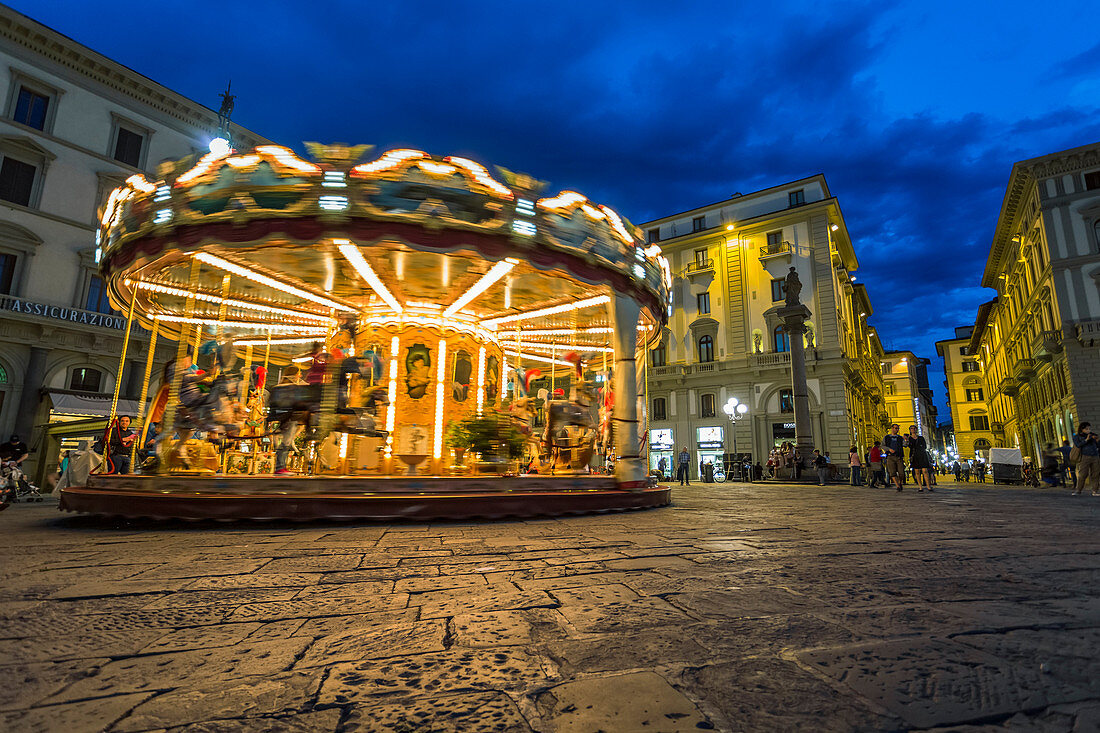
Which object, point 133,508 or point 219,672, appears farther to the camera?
point 133,508

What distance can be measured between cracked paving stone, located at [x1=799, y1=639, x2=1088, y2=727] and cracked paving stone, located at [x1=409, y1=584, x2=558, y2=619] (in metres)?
1.20

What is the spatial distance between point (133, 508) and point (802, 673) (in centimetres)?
694

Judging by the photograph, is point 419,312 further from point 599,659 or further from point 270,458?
point 599,659

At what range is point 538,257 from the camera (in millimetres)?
7504


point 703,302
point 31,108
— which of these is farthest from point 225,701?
point 703,302

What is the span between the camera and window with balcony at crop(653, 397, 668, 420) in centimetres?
3284

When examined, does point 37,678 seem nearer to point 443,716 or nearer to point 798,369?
point 443,716

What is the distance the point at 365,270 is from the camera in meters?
8.62

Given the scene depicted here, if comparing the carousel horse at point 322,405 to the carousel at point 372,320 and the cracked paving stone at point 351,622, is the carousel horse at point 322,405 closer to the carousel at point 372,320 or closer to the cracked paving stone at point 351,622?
the carousel at point 372,320

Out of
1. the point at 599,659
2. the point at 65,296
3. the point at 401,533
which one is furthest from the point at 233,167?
the point at 65,296

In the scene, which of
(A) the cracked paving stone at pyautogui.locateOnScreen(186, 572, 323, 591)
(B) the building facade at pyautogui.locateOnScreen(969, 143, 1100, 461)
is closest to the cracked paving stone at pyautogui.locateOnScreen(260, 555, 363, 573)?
(A) the cracked paving stone at pyautogui.locateOnScreen(186, 572, 323, 591)

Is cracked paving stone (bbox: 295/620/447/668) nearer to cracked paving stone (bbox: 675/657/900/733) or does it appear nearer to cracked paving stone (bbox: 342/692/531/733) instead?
cracked paving stone (bbox: 342/692/531/733)

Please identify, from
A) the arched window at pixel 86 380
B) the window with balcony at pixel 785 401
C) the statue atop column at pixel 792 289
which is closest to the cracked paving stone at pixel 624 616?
the statue atop column at pixel 792 289

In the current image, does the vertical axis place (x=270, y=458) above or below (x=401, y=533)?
above
